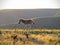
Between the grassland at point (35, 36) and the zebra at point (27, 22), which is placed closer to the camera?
the grassland at point (35, 36)

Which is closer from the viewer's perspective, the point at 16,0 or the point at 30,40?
the point at 30,40

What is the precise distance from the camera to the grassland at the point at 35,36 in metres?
1.26

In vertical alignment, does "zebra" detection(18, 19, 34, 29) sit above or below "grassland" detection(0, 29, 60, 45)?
above

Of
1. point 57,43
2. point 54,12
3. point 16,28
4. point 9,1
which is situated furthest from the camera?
point 9,1

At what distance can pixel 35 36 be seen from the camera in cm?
131

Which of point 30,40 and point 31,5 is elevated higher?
point 31,5

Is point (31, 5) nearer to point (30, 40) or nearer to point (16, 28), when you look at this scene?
point (16, 28)

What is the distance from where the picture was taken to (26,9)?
1.58 m

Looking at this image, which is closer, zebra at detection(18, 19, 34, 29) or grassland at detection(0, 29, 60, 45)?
grassland at detection(0, 29, 60, 45)

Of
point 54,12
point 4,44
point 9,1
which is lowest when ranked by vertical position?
point 4,44

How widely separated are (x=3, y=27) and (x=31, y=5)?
1.33ft

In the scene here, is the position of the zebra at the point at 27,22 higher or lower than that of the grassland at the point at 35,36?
higher

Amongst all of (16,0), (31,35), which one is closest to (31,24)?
(31,35)

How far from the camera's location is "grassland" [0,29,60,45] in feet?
4.14
